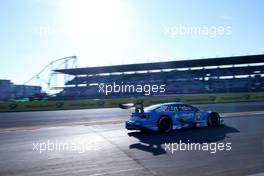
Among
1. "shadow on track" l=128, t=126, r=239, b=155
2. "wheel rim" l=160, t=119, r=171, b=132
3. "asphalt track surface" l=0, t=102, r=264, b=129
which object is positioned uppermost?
"wheel rim" l=160, t=119, r=171, b=132

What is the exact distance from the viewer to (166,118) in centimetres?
1150

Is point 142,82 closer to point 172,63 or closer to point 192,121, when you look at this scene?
point 172,63

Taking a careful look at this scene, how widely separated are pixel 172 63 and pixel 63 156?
5272 centimetres

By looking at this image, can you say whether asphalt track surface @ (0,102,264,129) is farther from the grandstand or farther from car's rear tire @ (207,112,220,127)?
the grandstand

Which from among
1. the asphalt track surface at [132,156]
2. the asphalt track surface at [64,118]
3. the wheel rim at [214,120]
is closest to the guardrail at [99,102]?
the asphalt track surface at [64,118]

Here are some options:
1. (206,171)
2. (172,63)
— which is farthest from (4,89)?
(206,171)

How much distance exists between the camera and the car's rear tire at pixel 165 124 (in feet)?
37.2

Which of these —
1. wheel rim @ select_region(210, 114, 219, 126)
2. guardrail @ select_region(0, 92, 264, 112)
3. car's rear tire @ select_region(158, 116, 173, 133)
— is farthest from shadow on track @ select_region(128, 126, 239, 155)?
guardrail @ select_region(0, 92, 264, 112)

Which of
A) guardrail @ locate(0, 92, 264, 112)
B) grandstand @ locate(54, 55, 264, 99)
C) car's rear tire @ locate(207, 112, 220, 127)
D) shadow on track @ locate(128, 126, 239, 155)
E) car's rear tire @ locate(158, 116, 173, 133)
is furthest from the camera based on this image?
grandstand @ locate(54, 55, 264, 99)

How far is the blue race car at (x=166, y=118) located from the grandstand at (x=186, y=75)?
144ft

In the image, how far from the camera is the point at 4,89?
80.6 meters

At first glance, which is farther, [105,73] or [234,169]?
[105,73]

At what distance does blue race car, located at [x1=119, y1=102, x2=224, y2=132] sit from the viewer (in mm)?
11164

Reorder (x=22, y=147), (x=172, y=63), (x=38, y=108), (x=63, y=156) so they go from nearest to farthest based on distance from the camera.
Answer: (x=63, y=156)
(x=22, y=147)
(x=38, y=108)
(x=172, y=63)
